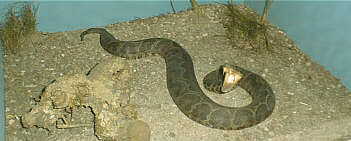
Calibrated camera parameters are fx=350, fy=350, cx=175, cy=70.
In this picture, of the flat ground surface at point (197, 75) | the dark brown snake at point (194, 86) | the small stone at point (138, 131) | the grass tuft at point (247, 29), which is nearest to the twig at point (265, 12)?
the grass tuft at point (247, 29)

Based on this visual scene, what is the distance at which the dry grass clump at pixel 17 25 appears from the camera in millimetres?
4301

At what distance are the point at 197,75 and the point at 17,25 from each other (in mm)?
2362

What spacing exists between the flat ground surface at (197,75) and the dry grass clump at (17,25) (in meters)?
0.13

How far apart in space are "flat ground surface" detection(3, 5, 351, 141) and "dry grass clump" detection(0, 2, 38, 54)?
0.13 m

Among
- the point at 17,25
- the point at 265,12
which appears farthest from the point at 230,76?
the point at 17,25

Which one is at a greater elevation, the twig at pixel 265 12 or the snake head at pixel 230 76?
the twig at pixel 265 12

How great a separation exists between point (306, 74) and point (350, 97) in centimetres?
55

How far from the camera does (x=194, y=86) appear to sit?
12.3 ft

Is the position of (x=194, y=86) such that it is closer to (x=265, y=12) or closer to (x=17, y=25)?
(x=265, y=12)

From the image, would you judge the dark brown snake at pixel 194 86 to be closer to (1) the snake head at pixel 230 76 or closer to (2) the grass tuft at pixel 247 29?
(1) the snake head at pixel 230 76

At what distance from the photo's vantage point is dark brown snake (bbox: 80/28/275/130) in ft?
11.1

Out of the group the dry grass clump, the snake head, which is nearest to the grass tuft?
the snake head

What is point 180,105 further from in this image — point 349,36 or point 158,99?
point 349,36

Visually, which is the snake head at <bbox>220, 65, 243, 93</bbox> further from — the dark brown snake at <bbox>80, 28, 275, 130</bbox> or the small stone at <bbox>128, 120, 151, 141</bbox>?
the small stone at <bbox>128, 120, 151, 141</bbox>
